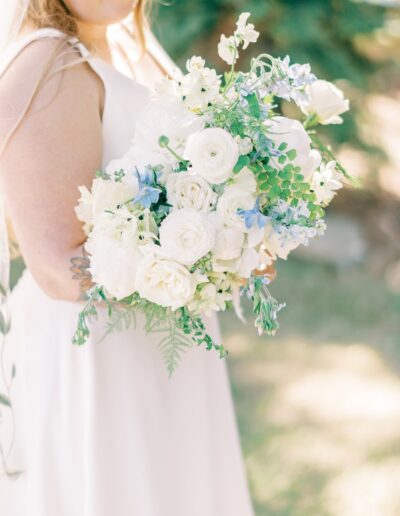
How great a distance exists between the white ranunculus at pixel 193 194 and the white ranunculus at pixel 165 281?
118 mm

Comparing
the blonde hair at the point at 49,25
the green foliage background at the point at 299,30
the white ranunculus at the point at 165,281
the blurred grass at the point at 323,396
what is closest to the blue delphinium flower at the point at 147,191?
the white ranunculus at the point at 165,281

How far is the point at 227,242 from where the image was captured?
1.62m

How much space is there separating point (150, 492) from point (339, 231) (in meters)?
5.31

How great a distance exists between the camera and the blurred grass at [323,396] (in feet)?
12.4

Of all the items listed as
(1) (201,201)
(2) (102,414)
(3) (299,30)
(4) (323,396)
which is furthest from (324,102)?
(3) (299,30)

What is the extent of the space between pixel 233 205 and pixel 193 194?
0.27ft

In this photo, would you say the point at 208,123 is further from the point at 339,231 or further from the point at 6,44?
the point at 339,231

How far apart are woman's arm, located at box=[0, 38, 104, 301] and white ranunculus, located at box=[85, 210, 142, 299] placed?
0.19m

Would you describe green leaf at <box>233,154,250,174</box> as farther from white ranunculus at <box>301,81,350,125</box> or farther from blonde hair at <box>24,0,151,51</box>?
blonde hair at <box>24,0,151,51</box>

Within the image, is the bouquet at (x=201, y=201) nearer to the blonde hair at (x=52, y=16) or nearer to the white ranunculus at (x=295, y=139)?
the white ranunculus at (x=295, y=139)

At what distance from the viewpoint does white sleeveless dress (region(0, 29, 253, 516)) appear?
198cm

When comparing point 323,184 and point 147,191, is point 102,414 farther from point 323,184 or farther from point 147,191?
point 323,184

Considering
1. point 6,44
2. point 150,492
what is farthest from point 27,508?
point 6,44

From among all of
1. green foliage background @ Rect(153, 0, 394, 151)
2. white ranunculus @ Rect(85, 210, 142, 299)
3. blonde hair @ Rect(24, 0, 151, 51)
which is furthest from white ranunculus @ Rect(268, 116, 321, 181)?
green foliage background @ Rect(153, 0, 394, 151)
